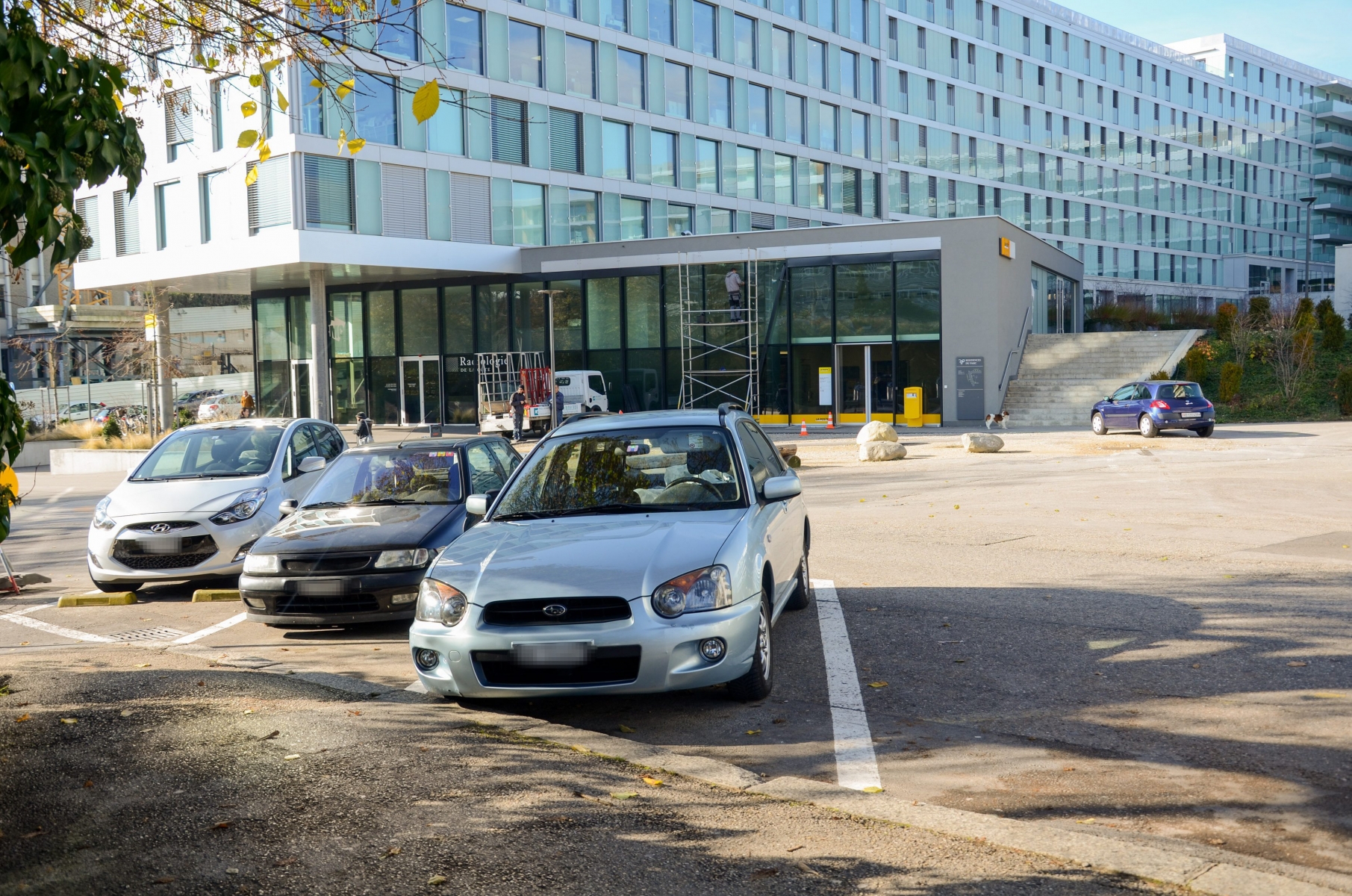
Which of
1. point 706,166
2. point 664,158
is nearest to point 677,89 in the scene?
point 664,158

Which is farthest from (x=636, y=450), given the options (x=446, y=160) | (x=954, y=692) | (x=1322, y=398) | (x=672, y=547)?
(x=1322, y=398)

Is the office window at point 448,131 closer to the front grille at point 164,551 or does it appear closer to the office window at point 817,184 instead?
the office window at point 817,184

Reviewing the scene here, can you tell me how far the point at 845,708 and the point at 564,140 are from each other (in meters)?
38.2

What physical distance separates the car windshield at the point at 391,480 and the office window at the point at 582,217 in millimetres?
33318

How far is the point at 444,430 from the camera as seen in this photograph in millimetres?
42562

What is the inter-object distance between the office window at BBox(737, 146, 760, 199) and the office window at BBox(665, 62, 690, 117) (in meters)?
3.41

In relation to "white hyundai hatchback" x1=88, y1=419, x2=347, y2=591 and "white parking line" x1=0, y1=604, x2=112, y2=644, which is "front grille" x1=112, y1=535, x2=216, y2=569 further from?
"white parking line" x1=0, y1=604, x2=112, y2=644

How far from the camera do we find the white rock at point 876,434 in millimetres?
26422

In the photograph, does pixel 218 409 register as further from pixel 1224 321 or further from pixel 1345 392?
pixel 1345 392

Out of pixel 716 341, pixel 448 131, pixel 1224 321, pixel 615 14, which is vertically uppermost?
pixel 615 14

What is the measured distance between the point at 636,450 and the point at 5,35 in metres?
4.23

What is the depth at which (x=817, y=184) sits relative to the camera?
5278 centimetres

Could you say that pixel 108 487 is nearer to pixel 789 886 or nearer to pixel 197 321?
pixel 789 886

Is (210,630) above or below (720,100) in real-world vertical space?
below
